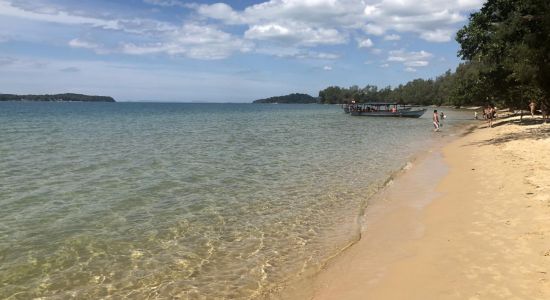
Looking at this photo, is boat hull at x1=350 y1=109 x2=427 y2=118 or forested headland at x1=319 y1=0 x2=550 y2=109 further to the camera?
boat hull at x1=350 y1=109 x2=427 y2=118

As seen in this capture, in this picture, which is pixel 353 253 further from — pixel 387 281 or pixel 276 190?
pixel 276 190

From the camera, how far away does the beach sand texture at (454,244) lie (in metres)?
6.80

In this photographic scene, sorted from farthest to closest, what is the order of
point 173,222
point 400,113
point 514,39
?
point 400,113 < point 514,39 < point 173,222

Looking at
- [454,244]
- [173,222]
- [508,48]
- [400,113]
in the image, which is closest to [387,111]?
[400,113]

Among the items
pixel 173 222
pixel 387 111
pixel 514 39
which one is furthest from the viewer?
pixel 387 111

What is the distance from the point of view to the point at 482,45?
96.3 feet

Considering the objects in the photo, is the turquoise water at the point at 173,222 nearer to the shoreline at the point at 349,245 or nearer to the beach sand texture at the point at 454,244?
the shoreline at the point at 349,245

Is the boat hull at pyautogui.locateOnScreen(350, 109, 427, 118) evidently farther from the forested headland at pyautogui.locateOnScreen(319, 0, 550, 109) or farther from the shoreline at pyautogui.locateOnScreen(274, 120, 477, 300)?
the shoreline at pyautogui.locateOnScreen(274, 120, 477, 300)

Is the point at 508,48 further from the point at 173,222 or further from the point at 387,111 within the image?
the point at 387,111

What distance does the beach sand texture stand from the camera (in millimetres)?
6801

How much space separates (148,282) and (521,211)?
8610mm

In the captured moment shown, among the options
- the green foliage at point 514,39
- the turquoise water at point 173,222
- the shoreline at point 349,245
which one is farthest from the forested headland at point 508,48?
the turquoise water at point 173,222

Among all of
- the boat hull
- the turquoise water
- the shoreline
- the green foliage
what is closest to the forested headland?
the green foliage

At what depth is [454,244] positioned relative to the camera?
8.78m
